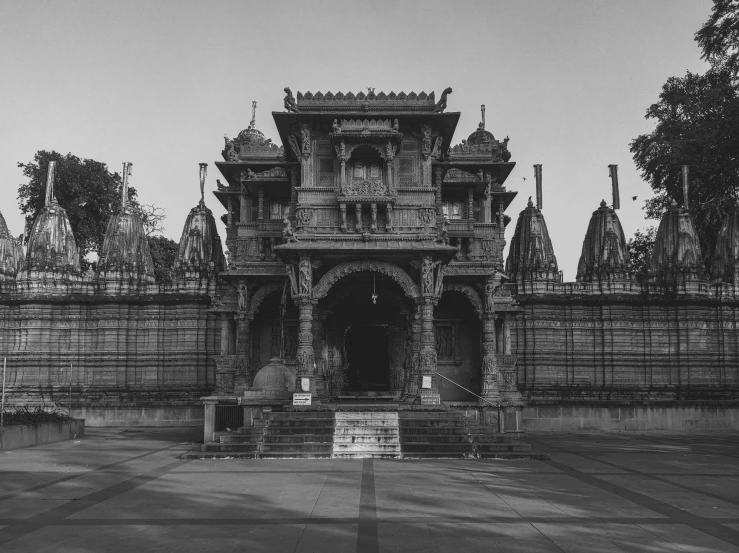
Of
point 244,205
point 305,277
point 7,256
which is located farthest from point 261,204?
point 7,256

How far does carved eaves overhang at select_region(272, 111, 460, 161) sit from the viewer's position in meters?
23.1

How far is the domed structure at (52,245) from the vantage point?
31438mm

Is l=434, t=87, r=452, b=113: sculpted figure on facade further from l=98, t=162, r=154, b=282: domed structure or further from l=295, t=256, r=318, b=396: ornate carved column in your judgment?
l=98, t=162, r=154, b=282: domed structure

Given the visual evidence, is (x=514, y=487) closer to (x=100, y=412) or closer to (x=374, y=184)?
(x=374, y=184)

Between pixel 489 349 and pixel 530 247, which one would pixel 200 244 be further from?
pixel 530 247

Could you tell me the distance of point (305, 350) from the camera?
69.2 ft

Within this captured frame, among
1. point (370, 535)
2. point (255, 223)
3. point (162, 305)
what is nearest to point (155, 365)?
point (162, 305)

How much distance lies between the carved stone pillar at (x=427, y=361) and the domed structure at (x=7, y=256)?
73.1 feet

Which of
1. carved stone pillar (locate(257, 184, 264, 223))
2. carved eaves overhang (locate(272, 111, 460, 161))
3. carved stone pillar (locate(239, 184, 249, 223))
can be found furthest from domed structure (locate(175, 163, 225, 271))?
carved eaves overhang (locate(272, 111, 460, 161))

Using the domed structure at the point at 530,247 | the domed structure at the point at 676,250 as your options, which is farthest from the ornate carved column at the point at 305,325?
the domed structure at the point at 676,250

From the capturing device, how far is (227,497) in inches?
484

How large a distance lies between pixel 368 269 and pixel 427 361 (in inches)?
133

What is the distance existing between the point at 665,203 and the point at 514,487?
3225 cm

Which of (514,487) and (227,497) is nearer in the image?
(227,497)
